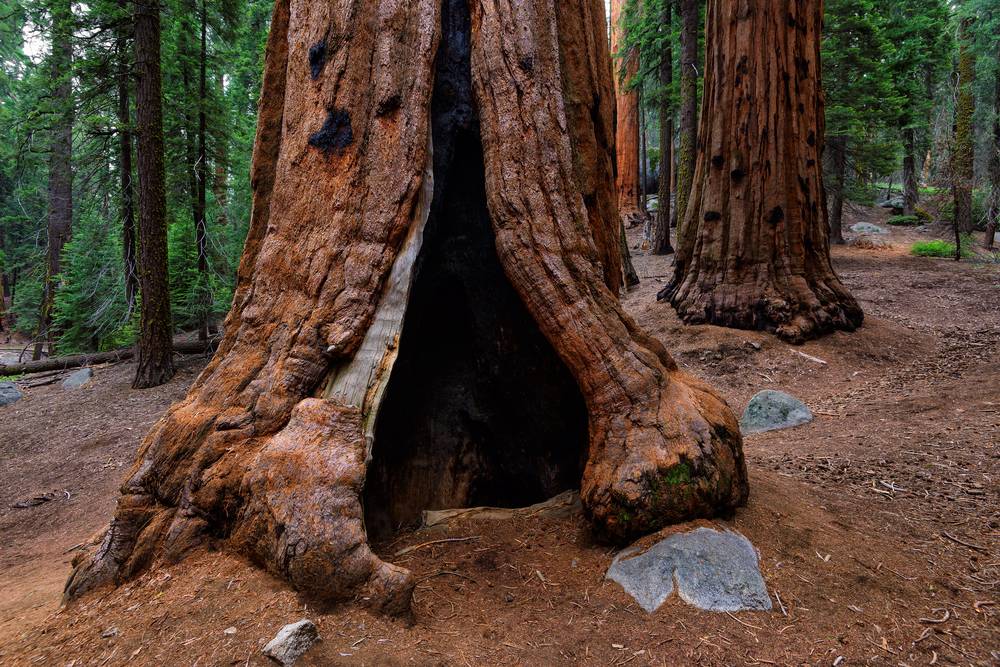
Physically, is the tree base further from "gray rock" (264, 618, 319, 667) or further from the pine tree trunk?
the pine tree trunk

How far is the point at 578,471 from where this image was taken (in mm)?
3426

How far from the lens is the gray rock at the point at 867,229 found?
20.1 metres

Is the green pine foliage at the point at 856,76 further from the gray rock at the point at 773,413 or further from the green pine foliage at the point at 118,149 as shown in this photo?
the green pine foliage at the point at 118,149

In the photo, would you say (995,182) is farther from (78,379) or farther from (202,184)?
(78,379)

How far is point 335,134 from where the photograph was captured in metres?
2.96

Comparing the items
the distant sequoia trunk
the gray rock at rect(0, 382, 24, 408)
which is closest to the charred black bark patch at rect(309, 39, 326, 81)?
the distant sequoia trunk

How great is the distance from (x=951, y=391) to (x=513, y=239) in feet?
16.4

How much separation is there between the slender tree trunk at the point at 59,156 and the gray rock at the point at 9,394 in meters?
2.04

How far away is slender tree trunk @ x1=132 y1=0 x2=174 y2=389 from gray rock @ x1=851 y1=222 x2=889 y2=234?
22.2 metres

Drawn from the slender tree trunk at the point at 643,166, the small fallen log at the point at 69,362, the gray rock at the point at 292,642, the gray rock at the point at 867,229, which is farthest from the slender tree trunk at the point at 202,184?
the gray rock at the point at 867,229

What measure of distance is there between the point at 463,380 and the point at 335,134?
1.73 metres

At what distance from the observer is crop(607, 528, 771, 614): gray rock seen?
2273mm

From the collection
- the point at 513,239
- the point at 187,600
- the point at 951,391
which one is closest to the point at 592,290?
the point at 513,239

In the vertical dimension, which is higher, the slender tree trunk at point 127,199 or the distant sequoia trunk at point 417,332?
the slender tree trunk at point 127,199
